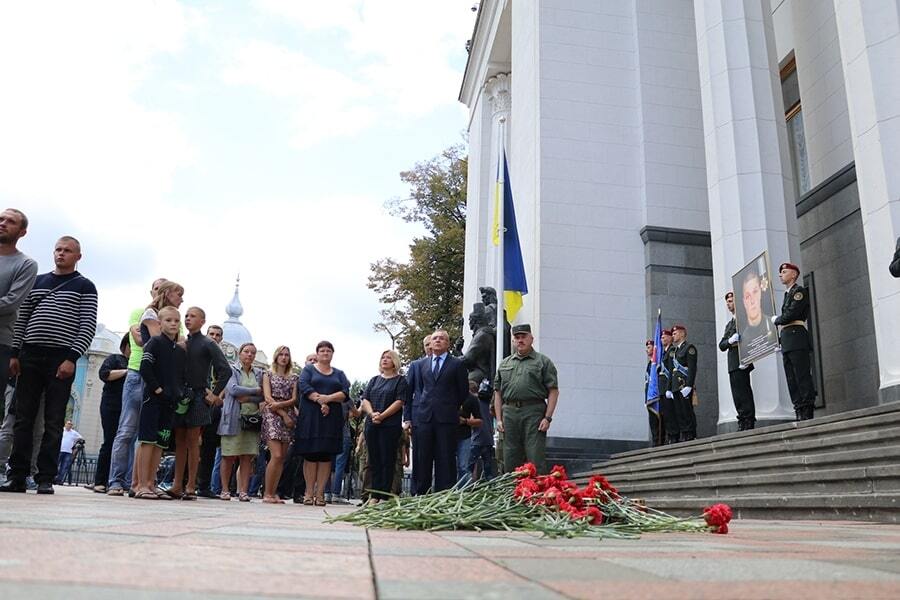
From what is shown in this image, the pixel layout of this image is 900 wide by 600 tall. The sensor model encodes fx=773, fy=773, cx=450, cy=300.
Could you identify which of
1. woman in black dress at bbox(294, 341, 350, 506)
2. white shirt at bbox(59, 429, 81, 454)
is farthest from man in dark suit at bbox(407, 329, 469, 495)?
white shirt at bbox(59, 429, 81, 454)

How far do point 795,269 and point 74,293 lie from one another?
7.65 m

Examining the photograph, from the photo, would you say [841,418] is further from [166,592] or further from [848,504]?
[166,592]

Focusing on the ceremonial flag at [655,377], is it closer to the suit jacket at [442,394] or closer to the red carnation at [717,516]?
the suit jacket at [442,394]

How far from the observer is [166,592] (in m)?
1.36

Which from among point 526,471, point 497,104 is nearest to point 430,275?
point 497,104

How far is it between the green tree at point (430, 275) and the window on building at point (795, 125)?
13.3 m

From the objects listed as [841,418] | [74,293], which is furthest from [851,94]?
[74,293]

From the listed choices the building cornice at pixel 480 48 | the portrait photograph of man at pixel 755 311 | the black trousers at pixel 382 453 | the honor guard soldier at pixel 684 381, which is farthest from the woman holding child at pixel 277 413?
A: the building cornice at pixel 480 48

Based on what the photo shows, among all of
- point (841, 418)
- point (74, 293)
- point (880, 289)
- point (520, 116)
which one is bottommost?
point (841, 418)

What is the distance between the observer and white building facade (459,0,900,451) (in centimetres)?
1185

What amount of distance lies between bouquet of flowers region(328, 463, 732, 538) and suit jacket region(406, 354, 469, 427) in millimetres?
3094

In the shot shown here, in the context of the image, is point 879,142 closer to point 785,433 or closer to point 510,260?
point 785,433

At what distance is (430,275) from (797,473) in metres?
21.3

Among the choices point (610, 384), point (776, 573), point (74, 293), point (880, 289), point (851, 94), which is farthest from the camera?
point (610, 384)
